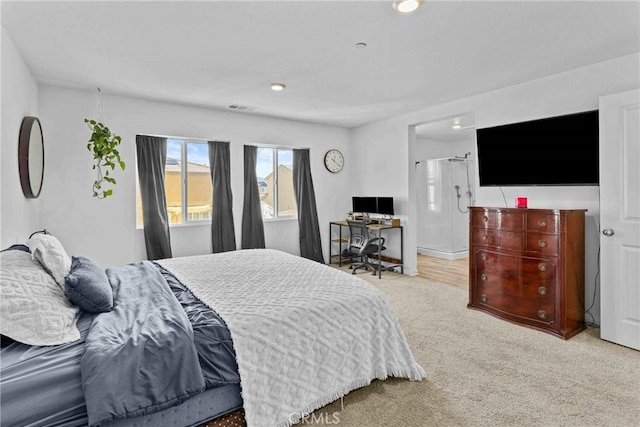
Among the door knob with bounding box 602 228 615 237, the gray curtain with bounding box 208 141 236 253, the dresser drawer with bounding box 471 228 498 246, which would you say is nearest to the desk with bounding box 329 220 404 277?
the dresser drawer with bounding box 471 228 498 246

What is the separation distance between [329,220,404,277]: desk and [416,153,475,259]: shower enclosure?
5.56ft

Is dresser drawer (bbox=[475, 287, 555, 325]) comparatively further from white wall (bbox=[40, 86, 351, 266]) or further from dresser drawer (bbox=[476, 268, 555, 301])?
white wall (bbox=[40, 86, 351, 266])

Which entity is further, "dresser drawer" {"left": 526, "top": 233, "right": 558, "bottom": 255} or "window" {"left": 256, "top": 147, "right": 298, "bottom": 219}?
"window" {"left": 256, "top": 147, "right": 298, "bottom": 219}

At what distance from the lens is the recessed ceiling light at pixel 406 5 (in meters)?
2.10

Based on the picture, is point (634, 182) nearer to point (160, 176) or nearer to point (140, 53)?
point (140, 53)

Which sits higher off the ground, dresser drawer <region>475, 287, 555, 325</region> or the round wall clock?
the round wall clock

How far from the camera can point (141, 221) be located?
4.41 m

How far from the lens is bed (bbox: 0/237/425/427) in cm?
132

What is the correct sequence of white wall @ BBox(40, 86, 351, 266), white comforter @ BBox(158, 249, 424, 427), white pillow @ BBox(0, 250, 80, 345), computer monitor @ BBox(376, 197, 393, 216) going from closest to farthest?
1. white pillow @ BBox(0, 250, 80, 345)
2. white comforter @ BBox(158, 249, 424, 427)
3. white wall @ BBox(40, 86, 351, 266)
4. computer monitor @ BBox(376, 197, 393, 216)

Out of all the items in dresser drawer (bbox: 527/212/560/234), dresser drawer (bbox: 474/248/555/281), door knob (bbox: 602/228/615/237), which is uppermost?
dresser drawer (bbox: 527/212/560/234)

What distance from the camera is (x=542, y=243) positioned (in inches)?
123

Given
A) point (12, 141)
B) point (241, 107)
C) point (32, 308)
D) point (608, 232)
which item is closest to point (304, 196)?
point (241, 107)

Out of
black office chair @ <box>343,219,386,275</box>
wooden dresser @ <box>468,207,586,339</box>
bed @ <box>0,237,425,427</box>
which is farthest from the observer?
black office chair @ <box>343,219,386,275</box>

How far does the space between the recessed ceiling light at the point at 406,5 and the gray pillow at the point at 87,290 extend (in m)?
2.41
